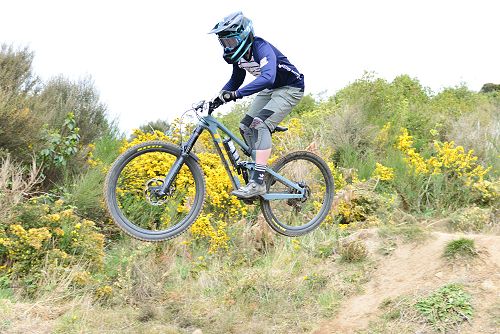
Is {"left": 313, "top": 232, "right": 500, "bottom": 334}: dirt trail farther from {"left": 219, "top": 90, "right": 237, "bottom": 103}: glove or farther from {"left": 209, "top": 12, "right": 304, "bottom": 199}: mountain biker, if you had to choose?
{"left": 219, "top": 90, "right": 237, "bottom": 103}: glove

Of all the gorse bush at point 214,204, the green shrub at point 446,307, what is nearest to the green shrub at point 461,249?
the green shrub at point 446,307

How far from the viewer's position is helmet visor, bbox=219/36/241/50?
7.26 metres

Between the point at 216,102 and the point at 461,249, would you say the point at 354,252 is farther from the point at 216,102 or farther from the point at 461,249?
the point at 216,102

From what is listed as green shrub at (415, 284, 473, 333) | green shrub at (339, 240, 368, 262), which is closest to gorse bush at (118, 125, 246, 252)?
green shrub at (339, 240, 368, 262)

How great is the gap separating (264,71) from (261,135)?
0.77m

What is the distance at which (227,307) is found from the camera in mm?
11023

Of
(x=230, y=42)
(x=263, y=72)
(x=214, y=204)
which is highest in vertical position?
(x=230, y=42)

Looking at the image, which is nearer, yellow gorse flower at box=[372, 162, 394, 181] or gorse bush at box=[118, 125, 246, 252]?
gorse bush at box=[118, 125, 246, 252]

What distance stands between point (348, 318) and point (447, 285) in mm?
1530

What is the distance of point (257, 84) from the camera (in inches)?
284

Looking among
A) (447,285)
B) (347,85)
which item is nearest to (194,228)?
(447,285)

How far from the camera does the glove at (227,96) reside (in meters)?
7.22

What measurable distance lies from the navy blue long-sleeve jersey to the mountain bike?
52 cm

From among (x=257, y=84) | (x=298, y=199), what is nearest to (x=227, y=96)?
(x=257, y=84)
